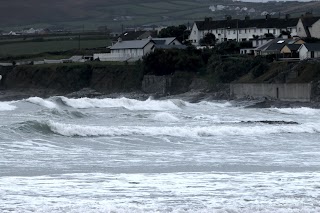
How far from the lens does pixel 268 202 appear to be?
1745 cm

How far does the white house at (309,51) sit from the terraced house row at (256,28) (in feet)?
35.3

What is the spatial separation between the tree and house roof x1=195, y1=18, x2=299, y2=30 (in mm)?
2999

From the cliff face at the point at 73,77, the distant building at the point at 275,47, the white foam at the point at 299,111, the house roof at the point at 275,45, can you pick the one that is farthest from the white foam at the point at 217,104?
the cliff face at the point at 73,77

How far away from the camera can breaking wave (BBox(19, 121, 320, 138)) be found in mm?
31516

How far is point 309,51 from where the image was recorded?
59094mm

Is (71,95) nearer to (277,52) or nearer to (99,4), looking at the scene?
(277,52)

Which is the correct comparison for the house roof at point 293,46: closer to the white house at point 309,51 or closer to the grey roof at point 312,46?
the white house at point 309,51

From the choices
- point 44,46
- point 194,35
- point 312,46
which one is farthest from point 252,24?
point 44,46

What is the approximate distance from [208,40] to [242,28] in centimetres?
440

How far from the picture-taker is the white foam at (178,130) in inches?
1243

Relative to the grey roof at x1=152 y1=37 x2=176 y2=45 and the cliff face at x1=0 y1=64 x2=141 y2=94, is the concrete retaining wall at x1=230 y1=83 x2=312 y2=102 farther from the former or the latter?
the grey roof at x1=152 y1=37 x2=176 y2=45

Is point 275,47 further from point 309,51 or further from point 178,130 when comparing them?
point 178,130

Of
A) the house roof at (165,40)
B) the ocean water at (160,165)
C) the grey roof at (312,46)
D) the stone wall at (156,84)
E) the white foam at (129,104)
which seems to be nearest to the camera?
the ocean water at (160,165)

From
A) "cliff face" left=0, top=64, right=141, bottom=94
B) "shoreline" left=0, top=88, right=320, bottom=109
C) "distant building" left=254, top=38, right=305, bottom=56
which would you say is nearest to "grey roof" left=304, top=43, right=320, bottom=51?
"distant building" left=254, top=38, right=305, bottom=56
